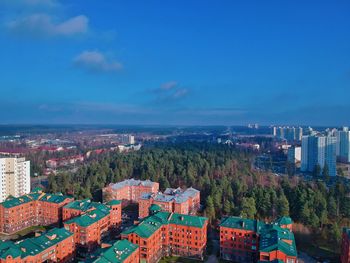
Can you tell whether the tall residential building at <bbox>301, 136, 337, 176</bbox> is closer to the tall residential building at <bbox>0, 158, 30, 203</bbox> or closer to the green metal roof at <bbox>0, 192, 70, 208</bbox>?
the green metal roof at <bbox>0, 192, 70, 208</bbox>

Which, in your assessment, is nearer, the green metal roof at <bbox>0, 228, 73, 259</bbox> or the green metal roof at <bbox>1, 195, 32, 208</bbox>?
the green metal roof at <bbox>0, 228, 73, 259</bbox>

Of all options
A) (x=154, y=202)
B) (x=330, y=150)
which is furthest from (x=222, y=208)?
(x=330, y=150)

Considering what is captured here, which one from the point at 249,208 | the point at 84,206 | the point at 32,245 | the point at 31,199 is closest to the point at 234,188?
the point at 249,208

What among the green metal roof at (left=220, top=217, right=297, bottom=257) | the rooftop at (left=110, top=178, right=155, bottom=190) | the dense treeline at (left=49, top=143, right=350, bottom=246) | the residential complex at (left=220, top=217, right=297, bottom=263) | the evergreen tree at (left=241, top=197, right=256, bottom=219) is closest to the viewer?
the green metal roof at (left=220, top=217, right=297, bottom=257)

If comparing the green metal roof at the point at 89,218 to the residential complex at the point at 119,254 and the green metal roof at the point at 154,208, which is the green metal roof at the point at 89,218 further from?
the residential complex at the point at 119,254

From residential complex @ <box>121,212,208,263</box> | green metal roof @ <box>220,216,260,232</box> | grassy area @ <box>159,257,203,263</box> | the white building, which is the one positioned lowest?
grassy area @ <box>159,257,203,263</box>

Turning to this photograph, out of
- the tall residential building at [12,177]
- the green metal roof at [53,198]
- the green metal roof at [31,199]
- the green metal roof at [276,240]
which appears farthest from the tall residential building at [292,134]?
the green metal roof at [31,199]

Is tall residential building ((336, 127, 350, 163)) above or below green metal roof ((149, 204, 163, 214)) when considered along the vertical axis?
above

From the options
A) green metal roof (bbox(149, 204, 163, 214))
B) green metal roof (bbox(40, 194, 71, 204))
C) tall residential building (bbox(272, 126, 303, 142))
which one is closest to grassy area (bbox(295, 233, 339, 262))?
green metal roof (bbox(149, 204, 163, 214))

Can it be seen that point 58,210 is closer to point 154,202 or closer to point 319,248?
point 154,202
